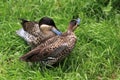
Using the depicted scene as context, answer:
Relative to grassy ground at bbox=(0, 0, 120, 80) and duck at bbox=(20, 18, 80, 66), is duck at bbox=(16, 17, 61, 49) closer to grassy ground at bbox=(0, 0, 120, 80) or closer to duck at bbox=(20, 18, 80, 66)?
grassy ground at bbox=(0, 0, 120, 80)

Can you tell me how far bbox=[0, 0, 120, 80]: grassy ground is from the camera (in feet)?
15.8

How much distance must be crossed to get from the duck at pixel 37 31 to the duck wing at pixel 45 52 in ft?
1.00

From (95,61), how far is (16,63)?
3.08 ft

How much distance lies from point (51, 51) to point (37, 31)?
2.00 ft

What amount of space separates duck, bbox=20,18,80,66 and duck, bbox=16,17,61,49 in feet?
0.90

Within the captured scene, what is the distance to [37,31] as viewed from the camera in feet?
17.4

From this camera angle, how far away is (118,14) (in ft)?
19.0

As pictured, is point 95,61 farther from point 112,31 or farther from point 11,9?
point 11,9

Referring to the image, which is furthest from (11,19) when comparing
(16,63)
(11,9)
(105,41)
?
(105,41)

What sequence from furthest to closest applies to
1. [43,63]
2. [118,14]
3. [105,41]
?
[118,14] < [105,41] < [43,63]

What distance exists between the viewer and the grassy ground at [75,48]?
4.80 m

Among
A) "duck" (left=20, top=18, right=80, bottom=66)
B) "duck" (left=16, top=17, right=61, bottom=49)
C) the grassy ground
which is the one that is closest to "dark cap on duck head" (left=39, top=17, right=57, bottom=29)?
"duck" (left=16, top=17, right=61, bottom=49)

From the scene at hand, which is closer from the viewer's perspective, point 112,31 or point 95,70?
point 95,70

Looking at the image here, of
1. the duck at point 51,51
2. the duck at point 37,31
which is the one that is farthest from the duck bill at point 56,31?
the duck at point 51,51
